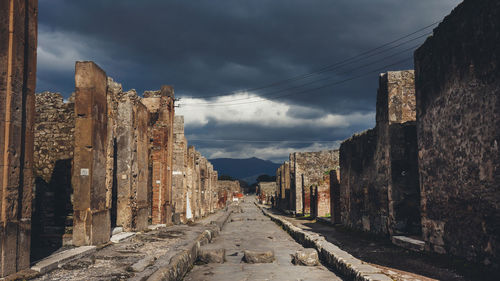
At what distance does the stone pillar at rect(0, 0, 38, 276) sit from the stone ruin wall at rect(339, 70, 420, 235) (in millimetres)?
7536

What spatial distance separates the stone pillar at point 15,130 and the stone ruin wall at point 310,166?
23027 mm

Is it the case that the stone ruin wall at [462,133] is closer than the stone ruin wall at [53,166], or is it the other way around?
the stone ruin wall at [462,133]

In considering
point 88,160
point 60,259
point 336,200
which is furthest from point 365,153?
point 60,259

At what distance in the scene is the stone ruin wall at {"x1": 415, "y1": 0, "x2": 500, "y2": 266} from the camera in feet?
18.6

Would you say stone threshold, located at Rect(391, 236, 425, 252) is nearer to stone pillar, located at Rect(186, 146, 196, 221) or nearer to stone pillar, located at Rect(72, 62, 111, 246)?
stone pillar, located at Rect(72, 62, 111, 246)

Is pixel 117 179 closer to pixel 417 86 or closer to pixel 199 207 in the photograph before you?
pixel 417 86

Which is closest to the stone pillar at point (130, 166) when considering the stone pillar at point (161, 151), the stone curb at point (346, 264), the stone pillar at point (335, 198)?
the stone pillar at point (161, 151)

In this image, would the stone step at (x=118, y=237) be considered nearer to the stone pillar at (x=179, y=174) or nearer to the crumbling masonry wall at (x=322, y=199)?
the stone pillar at (x=179, y=174)

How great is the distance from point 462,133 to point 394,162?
3299mm

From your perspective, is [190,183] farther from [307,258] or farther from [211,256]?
[307,258]

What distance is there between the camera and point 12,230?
5.19 metres

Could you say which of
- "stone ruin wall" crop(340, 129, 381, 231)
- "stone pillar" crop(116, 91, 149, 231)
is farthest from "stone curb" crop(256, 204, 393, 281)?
"stone pillar" crop(116, 91, 149, 231)

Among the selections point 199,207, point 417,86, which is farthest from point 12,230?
point 199,207

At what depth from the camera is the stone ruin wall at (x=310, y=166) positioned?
2811 cm
